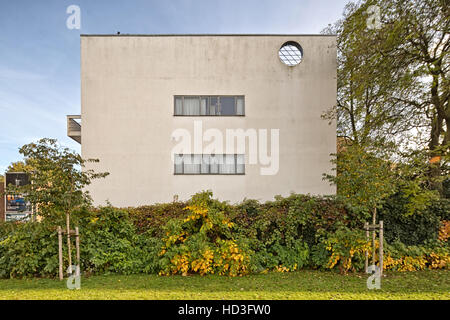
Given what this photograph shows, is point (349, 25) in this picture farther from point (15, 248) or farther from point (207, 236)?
point (15, 248)

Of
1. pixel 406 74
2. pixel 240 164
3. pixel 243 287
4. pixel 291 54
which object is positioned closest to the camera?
pixel 243 287

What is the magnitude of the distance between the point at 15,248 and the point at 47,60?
1032cm

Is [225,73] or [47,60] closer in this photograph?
[47,60]

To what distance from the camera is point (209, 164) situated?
1227 centimetres

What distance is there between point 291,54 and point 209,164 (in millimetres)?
7907

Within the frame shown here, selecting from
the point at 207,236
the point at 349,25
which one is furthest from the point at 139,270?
the point at 349,25

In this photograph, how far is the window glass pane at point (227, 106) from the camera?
1246 centimetres

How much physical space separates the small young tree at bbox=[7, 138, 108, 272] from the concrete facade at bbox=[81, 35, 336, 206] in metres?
7.33

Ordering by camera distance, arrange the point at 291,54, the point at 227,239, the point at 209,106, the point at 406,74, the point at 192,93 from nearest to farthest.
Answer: the point at 227,239 → the point at 406,74 → the point at 192,93 → the point at 209,106 → the point at 291,54

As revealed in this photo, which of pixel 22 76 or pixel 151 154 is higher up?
pixel 22 76

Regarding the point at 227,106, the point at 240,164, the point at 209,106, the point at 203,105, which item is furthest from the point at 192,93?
the point at 240,164

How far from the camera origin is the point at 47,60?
11.2 metres

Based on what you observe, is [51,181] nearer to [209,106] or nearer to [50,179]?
[50,179]

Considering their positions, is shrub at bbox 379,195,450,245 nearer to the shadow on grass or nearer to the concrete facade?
the shadow on grass
